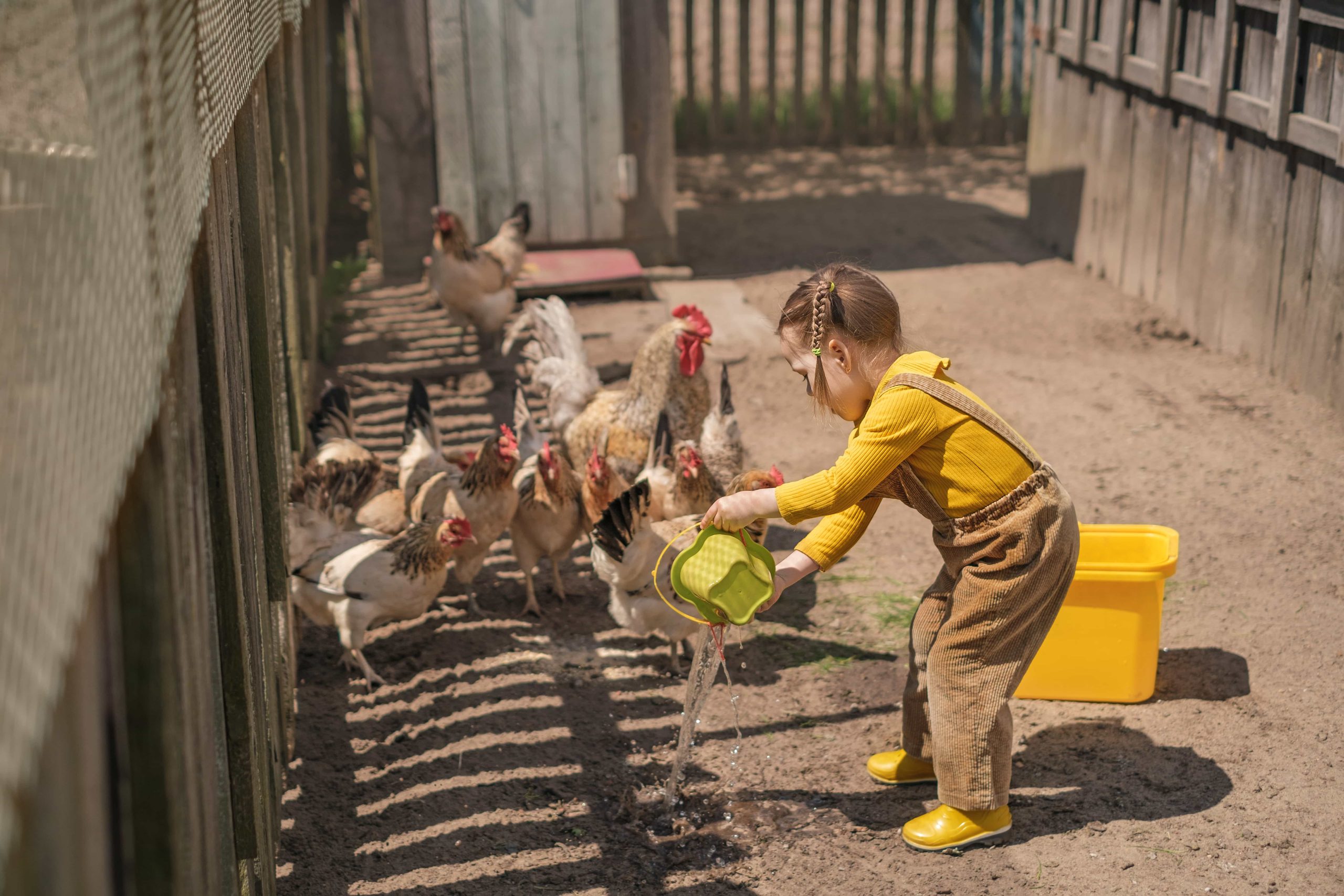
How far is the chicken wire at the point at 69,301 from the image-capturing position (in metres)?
1.00

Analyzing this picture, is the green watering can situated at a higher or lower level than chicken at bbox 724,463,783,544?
lower

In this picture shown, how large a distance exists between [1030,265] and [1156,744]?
6580 millimetres

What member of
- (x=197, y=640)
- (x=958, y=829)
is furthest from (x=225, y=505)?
(x=958, y=829)

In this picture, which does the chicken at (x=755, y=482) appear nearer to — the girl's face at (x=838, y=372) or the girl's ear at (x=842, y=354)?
the girl's face at (x=838, y=372)

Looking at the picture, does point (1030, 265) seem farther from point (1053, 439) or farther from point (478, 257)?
point (478, 257)

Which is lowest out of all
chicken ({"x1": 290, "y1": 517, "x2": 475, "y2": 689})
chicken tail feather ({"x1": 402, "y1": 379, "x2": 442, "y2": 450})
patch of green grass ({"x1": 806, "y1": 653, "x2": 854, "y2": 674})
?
patch of green grass ({"x1": 806, "y1": 653, "x2": 854, "y2": 674})

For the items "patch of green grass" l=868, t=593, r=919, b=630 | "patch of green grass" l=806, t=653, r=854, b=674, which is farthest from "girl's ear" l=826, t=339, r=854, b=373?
"patch of green grass" l=868, t=593, r=919, b=630

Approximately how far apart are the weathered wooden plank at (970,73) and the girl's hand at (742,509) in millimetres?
12087

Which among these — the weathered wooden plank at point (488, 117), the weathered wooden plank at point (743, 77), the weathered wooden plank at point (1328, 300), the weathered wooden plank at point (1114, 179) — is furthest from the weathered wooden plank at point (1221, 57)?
the weathered wooden plank at point (743, 77)

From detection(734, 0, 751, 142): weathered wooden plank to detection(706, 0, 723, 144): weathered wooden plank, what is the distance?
0.69 feet

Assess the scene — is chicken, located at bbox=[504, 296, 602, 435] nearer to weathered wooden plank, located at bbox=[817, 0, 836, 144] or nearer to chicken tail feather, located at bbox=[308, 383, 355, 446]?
chicken tail feather, located at bbox=[308, 383, 355, 446]

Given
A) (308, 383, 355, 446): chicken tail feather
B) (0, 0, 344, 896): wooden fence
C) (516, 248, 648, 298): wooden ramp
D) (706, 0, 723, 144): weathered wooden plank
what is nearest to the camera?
(0, 0, 344, 896): wooden fence

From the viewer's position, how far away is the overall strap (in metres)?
3.28

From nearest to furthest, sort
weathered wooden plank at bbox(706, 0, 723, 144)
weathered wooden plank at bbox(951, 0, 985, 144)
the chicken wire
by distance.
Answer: the chicken wire, weathered wooden plank at bbox(706, 0, 723, 144), weathered wooden plank at bbox(951, 0, 985, 144)
